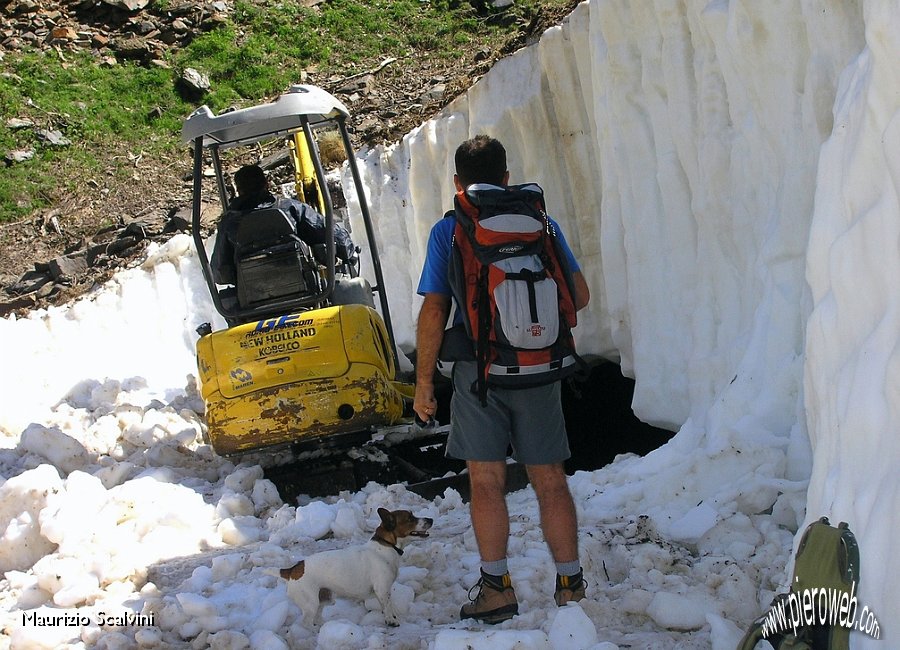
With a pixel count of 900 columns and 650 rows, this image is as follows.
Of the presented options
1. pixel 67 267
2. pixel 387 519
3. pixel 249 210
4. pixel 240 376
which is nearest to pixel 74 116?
pixel 67 267

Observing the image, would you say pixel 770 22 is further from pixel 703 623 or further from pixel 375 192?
pixel 375 192

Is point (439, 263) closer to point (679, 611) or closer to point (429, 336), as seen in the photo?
point (429, 336)

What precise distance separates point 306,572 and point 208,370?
3.11 meters

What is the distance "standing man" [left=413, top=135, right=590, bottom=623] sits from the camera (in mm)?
4160

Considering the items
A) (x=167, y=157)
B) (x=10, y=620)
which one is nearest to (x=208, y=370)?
(x=10, y=620)

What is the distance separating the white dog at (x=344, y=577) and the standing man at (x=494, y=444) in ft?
1.18

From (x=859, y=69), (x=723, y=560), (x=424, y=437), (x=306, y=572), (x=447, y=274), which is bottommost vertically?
(x=424, y=437)

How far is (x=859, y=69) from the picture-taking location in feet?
13.2

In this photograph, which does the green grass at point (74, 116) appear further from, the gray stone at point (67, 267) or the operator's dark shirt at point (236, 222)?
the operator's dark shirt at point (236, 222)

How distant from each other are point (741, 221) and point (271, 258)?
3.04 m

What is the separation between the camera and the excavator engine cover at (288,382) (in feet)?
23.5

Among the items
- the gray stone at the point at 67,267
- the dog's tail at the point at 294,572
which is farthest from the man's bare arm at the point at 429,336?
the gray stone at the point at 67,267

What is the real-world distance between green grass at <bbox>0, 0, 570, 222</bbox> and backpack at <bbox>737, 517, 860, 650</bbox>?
526 inches

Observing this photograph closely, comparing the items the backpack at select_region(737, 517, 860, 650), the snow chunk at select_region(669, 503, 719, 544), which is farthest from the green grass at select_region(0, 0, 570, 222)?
the backpack at select_region(737, 517, 860, 650)
